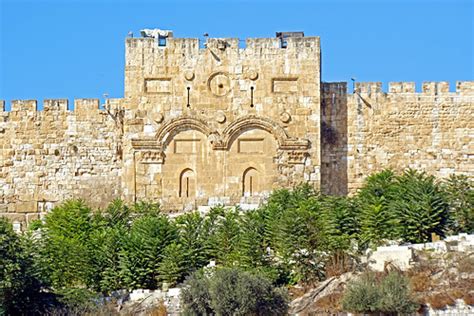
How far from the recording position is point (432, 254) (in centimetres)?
3203

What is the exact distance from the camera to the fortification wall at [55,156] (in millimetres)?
39406

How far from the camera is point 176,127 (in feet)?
125

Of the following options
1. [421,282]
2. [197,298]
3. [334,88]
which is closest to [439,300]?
[421,282]

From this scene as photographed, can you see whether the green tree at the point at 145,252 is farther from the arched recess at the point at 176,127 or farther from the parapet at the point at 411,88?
the parapet at the point at 411,88

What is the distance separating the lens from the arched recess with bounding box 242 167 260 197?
38.0 meters

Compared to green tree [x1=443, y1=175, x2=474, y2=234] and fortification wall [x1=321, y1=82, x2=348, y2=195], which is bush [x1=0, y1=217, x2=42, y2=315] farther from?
fortification wall [x1=321, y1=82, x2=348, y2=195]

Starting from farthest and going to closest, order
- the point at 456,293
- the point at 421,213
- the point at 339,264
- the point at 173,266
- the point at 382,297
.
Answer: the point at 421,213
the point at 173,266
the point at 339,264
the point at 456,293
the point at 382,297

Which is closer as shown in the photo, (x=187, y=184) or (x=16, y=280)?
(x=16, y=280)

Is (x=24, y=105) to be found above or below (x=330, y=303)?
above

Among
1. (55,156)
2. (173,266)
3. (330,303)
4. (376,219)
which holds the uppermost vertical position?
(55,156)

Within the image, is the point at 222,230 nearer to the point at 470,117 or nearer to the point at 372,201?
the point at 372,201

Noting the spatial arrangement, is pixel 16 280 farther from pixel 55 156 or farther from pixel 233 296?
pixel 55 156

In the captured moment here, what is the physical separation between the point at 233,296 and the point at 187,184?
8750 mm

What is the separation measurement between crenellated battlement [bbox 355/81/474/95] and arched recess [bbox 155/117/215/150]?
15.4 ft
